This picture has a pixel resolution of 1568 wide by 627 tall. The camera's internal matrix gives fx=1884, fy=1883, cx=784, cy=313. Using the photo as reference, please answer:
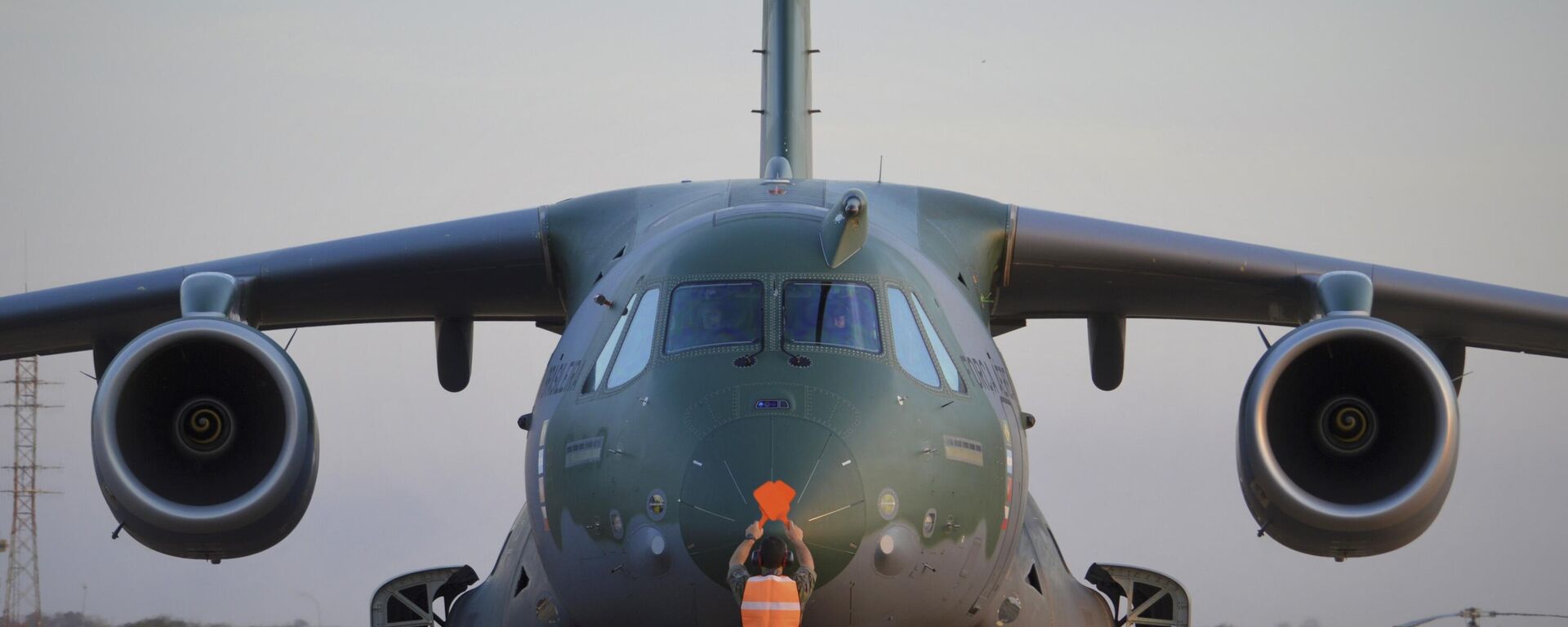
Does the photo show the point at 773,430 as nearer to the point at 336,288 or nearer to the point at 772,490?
the point at 772,490

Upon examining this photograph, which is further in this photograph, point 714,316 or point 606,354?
point 606,354

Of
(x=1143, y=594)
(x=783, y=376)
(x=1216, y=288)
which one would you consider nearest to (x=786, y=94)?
(x=1216, y=288)

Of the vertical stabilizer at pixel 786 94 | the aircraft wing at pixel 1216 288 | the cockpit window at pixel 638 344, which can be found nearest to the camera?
the cockpit window at pixel 638 344

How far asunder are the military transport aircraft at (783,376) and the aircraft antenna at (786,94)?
0.7 inches

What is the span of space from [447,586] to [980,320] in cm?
367

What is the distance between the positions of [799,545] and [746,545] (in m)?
0.17

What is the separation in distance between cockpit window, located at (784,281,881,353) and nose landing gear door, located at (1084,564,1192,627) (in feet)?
12.7

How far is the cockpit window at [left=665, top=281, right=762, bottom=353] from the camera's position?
6980 millimetres

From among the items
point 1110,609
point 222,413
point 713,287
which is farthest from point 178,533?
point 1110,609

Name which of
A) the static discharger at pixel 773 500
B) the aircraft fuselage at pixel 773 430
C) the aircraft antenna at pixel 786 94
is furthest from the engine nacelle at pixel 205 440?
the aircraft antenna at pixel 786 94

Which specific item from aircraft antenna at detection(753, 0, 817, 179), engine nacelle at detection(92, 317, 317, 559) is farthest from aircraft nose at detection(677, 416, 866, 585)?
aircraft antenna at detection(753, 0, 817, 179)

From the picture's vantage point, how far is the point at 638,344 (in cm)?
719

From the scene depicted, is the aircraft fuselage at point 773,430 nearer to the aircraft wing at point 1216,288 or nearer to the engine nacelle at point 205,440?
the engine nacelle at point 205,440

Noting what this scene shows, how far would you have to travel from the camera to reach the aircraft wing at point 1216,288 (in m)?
9.84
